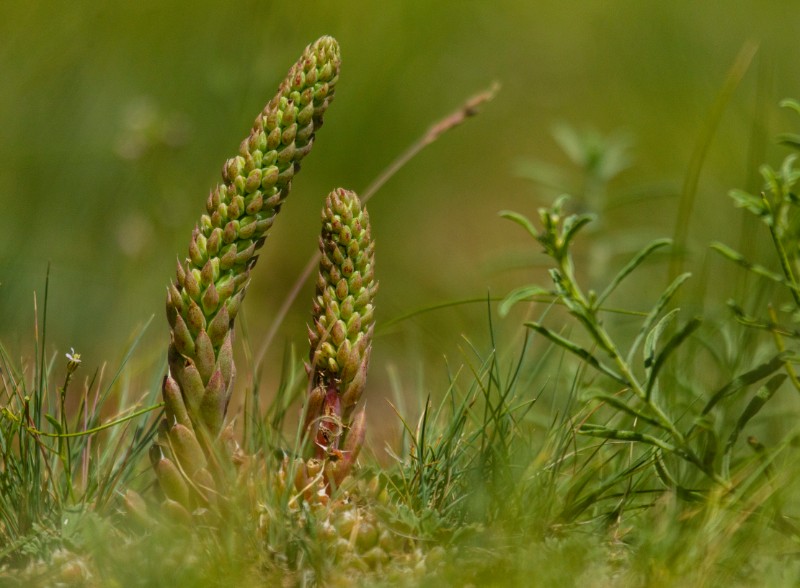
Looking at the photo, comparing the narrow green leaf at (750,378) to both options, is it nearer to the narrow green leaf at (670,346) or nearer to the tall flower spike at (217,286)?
the narrow green leaf at (670,346)

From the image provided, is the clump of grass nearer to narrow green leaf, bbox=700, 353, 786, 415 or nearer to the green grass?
the green grass

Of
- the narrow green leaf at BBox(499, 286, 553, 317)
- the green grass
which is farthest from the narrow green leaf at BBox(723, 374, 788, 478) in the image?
the narrow green leaf at BBox(499, 286, 553, 317)

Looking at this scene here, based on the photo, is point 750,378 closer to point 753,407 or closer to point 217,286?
point 753,407

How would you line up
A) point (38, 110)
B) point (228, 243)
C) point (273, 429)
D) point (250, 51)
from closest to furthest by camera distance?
point (228, 243) < point (273, 429) < point (250, 51) < point (38, 110)

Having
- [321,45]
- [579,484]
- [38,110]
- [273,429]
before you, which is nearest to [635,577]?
[579,484]

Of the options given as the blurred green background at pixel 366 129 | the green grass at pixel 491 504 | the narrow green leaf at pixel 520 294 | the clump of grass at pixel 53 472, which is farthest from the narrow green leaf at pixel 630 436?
the blurred green background at pixel 366 129

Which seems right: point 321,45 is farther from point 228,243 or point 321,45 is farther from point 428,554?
point 428,554
